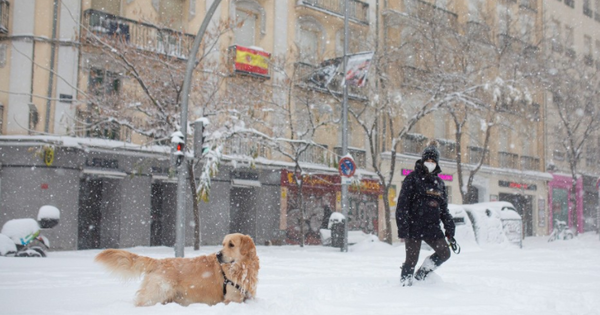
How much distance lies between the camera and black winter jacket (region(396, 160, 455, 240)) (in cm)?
650

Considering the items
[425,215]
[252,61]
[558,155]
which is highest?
[252,61]

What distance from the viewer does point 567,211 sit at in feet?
126

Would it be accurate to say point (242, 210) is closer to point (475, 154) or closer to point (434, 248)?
point (475, 154)

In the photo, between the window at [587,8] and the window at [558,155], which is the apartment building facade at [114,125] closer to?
the window at [558,155]

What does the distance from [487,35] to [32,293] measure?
71.8ft

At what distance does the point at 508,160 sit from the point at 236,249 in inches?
1233

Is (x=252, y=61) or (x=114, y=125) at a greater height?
(x=252, y=61)

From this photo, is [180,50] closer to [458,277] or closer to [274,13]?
[274,13]

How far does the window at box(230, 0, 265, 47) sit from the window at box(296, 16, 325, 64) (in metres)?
1.87

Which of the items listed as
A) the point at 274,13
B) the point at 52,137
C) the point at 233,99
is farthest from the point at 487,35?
the point at 52,137

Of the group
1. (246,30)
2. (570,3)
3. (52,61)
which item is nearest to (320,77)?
(246,30)

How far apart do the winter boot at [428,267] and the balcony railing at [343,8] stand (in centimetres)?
1987

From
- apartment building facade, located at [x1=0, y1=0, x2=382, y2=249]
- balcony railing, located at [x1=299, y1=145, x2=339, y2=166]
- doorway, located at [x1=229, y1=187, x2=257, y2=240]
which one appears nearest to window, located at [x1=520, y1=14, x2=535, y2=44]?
apartment building facade, located at [x1=0, y1=0, x2=382, y2=249]

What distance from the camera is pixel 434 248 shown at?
6.52m
